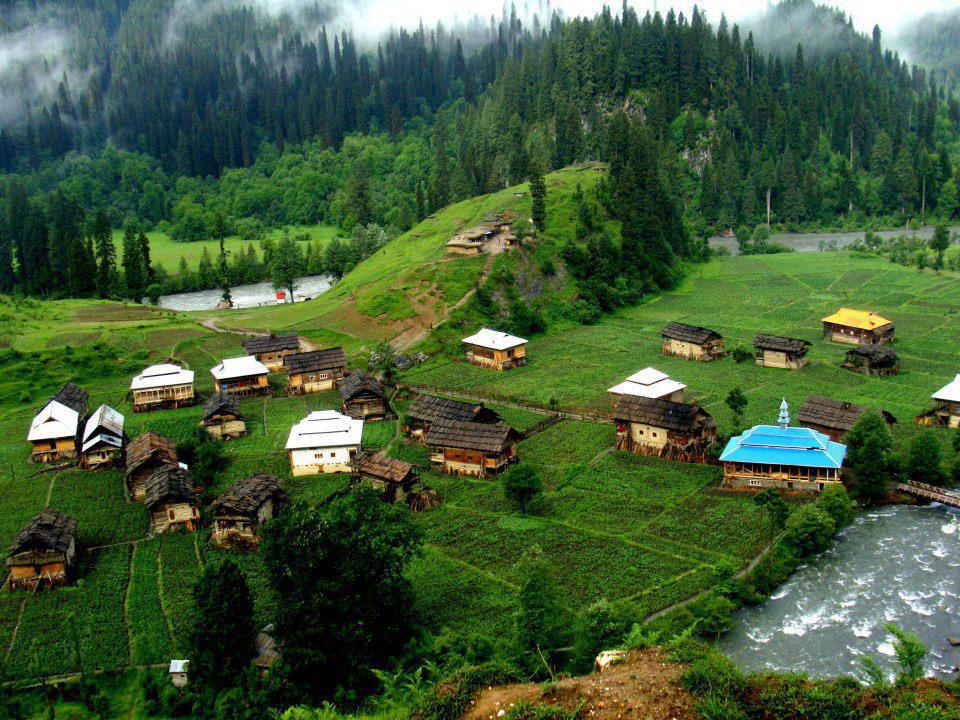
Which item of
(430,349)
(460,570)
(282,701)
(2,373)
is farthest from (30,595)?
(430,349)

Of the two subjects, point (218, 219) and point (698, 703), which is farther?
point (218, 219)

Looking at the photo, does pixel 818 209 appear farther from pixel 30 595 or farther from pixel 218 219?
pixel 30 595

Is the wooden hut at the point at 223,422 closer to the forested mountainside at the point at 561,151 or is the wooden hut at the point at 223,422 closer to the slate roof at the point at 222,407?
the slate roof at the point at 222,407

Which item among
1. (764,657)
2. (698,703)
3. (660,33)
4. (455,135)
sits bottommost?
(764,657)

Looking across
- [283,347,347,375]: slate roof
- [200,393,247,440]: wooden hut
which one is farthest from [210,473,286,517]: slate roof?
[283,347,347,375]: slate roof

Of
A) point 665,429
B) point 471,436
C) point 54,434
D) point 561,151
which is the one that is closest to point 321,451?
point 471,436

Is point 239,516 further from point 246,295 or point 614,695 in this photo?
point 246,295
